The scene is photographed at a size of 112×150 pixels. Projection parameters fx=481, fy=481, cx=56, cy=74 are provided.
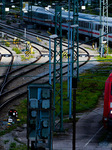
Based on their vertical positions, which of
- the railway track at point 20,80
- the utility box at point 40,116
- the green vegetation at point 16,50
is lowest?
the green vegetation at point 16,50

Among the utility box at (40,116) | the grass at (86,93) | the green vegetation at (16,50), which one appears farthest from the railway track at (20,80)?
the utility box at (40,116)

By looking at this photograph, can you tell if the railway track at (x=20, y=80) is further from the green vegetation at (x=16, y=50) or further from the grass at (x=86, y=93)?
the green vegetation at (x=16, y=50)

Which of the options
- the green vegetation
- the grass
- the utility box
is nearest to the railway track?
the grass

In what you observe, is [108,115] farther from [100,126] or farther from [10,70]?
[10,70]

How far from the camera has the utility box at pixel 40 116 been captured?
15.7 meters

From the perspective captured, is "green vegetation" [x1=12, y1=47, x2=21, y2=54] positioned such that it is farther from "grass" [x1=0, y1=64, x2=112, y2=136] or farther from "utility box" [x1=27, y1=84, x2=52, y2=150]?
"utility box" [x1=27, y1=84, x2=52, y2=150]

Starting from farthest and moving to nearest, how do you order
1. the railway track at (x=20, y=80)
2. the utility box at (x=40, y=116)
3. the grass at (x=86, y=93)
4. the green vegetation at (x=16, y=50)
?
the green vegetation at (x=16, y=50) → the railway track at (x=20, y=80) → the grass at (x=86, y=93) → the utility box at (x=40, y=116)

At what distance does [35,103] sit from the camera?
15664 mm

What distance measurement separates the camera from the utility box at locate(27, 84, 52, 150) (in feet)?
51.5

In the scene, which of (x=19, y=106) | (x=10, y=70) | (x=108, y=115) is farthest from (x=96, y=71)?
(x=108, y=115)

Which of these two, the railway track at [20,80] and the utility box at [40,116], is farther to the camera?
the railway track at [20,80]

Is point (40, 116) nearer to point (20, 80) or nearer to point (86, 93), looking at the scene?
point (86, 93)

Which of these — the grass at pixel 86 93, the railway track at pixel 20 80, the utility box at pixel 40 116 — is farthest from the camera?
the railway track at pixel 20 80

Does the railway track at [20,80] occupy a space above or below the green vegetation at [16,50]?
above
